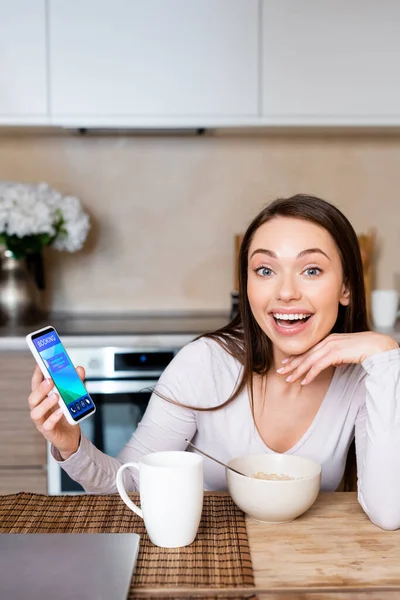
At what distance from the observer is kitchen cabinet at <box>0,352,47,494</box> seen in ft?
7.22

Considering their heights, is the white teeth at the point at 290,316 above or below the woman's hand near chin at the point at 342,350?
above

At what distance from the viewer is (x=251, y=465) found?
1.11m

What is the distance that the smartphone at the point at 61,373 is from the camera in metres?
1.00

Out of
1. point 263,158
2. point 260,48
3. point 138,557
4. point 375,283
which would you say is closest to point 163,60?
point 260,48

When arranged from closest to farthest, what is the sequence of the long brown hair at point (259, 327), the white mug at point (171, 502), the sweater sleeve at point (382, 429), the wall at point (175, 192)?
the white mug at point (171, 502), the sweater sleeve at point (382, 429), the long brown hair at point (259, 327), the wall at point (175, 192)

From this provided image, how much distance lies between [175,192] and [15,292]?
0.70m

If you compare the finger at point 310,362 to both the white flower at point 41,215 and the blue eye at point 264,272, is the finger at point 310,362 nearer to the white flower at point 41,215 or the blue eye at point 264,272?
the blue eye at point 264,272

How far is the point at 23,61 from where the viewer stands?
92.1 inches

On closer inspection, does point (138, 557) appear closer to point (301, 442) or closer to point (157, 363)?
point (301, 442)

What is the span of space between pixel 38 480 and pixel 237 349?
1034 mm

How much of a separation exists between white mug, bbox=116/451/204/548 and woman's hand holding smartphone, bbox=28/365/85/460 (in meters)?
0.21

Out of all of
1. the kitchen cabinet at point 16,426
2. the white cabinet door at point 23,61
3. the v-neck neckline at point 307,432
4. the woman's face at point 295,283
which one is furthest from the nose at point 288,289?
the white cabinet door at point 23,61

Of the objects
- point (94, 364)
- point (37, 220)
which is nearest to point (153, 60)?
point (37, 220)

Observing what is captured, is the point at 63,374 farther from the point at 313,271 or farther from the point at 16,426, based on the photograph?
the point at 16,426
